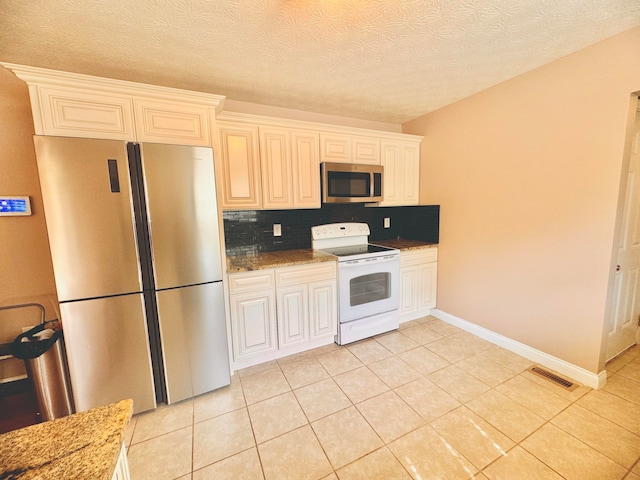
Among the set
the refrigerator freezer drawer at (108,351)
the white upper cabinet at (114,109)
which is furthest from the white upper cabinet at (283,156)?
the refrigerator freezer drawer at (108,351)

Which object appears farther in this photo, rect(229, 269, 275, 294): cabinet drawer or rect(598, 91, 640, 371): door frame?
rect(229, 269, 275, 294): cabinet drawer

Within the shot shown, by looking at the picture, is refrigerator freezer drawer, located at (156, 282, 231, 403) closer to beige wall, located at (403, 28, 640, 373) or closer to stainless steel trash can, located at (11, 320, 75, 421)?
stainless steel trash can, located at (11, 320, 75, 421)

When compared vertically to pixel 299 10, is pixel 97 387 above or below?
below

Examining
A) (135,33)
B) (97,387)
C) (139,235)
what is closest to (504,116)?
(135,33)

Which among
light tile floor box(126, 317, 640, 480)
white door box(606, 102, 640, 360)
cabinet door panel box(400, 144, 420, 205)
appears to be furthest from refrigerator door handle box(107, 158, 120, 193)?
white door box(606, 102, 640, 360)

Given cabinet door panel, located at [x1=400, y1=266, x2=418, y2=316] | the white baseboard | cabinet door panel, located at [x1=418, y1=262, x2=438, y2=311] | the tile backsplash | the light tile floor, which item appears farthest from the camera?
cabinet door panel, located at [x1=418, y1=262, x2=438, y2=311]

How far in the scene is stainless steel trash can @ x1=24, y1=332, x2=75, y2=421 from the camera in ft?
5.80

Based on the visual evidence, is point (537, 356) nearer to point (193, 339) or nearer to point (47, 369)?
point (193, 339)

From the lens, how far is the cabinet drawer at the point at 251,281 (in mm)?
2232

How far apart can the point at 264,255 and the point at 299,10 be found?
6.70 ft

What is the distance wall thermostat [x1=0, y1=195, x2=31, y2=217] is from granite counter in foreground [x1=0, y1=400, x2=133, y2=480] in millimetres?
2169

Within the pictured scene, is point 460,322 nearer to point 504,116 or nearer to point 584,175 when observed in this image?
point 584,175

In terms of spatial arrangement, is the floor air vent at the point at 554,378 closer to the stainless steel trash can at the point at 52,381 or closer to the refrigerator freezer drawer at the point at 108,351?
the refrigerator freezer drawer at the point at 108,351

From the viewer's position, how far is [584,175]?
6.59ft
